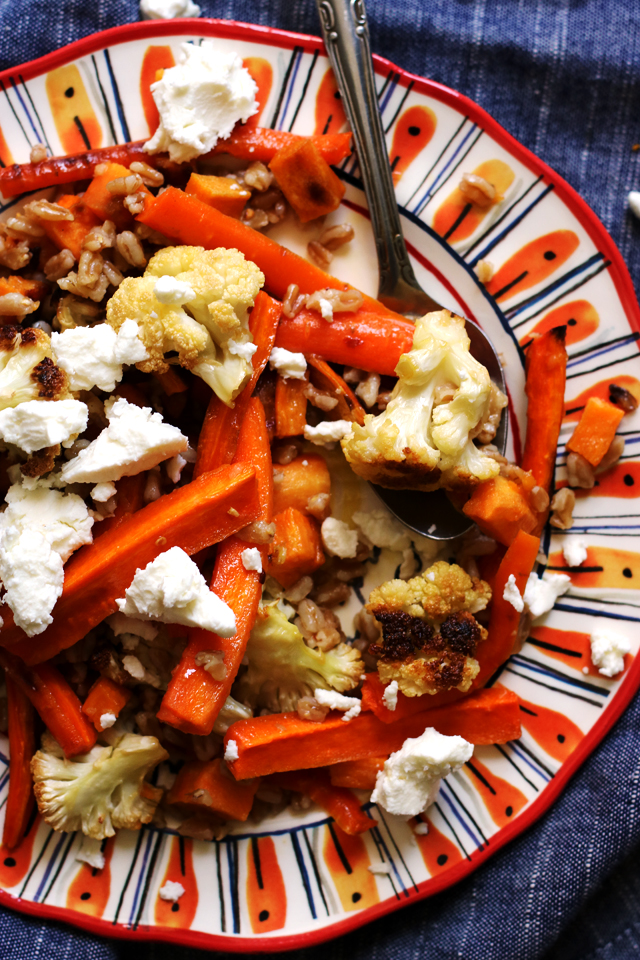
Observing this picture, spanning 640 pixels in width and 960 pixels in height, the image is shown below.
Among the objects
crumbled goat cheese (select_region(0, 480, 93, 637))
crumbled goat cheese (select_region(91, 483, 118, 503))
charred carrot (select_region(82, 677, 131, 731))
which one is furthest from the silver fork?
charred carrot (select_region(82, 677, 131, 731))

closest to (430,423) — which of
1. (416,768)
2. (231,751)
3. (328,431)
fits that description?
(328,431)

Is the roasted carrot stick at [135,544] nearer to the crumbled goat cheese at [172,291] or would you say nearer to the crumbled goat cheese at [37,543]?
the crumbled goat cheese at [37,543]

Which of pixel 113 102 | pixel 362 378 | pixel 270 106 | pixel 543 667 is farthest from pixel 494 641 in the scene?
pixel 113 102

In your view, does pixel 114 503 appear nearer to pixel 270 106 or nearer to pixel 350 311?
pixel 350 311

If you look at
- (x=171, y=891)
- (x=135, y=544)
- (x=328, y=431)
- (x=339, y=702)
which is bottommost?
(x=171, y=891)

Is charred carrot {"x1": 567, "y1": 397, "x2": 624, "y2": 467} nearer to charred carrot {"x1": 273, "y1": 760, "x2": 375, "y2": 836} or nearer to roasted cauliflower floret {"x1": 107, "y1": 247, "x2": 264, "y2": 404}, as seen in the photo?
roasted cauliflower floret {"x1": 107, "y1": 247, "x2": 264, "y2": 404}

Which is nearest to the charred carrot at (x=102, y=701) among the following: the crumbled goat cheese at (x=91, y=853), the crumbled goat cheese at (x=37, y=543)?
the crumbled goat cheese at (x=37, y=543)

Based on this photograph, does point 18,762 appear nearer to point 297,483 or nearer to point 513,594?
point 297,483
